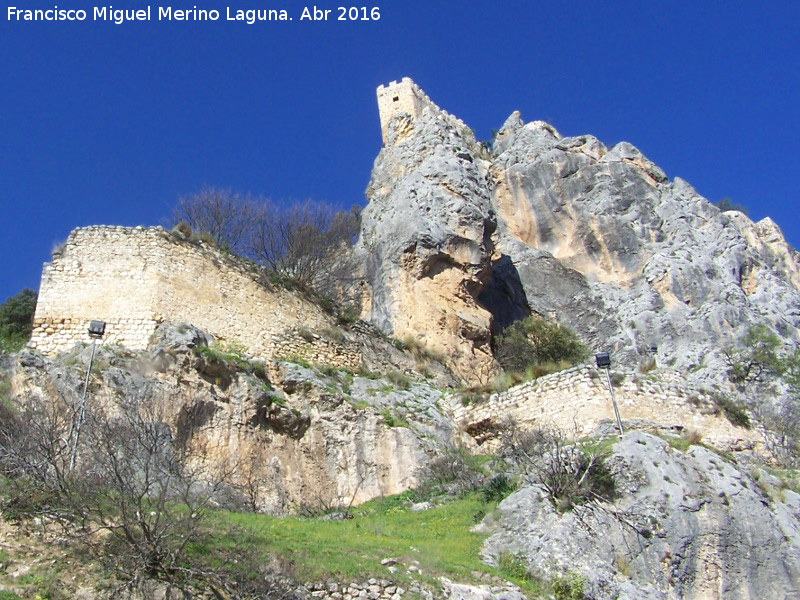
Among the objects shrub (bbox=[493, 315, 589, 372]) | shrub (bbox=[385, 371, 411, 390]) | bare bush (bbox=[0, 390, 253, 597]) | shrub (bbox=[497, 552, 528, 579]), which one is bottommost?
shrub (bbox=[497, 552, 528, 579])

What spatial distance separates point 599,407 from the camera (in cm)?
1563

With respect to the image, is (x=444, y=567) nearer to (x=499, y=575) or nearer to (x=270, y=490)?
(x=499, y=575)

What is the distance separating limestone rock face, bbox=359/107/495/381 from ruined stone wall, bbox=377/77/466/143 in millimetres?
5894

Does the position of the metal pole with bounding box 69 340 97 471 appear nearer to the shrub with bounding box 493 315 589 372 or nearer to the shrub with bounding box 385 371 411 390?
the shrub with bounding box 385 371 411 390

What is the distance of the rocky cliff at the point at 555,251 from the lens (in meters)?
22.1

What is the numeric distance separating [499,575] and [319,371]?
26.7 ft

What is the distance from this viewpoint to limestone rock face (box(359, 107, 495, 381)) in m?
21.3

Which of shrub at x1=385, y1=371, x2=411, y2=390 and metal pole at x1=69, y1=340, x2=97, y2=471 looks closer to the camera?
metal pole at x1=69, y1=340, x2=97, y2=471

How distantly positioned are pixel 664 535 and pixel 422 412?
6.47m

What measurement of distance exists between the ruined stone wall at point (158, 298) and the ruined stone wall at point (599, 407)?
4.07 metres

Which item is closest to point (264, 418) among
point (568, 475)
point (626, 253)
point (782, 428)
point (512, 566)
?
point (568, 475)

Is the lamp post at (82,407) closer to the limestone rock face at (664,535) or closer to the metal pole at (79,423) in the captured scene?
the metal pole at (79,423)

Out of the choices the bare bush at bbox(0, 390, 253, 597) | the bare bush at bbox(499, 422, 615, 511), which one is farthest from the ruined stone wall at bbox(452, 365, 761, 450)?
the bare bush at bbox(0, 390, 253, 597)

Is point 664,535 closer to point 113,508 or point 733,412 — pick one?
point 733,412
